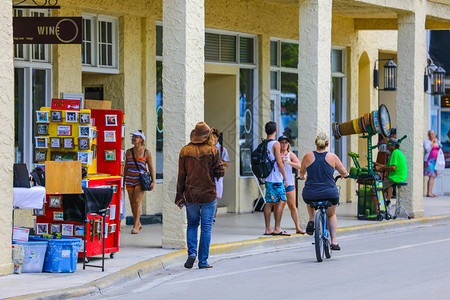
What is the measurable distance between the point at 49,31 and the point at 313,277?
16.2 ft

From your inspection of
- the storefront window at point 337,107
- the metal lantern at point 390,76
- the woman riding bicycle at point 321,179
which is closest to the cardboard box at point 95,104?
the woman riding bicycle at point 321,179

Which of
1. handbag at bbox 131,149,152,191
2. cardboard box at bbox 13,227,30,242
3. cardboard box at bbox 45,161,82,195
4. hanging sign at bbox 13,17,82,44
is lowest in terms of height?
cardboard box at bbox 13,227,30,242

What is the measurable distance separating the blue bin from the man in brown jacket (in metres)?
1.56

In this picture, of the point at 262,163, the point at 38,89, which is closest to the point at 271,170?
the point at 262,163

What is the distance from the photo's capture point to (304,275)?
11047mm

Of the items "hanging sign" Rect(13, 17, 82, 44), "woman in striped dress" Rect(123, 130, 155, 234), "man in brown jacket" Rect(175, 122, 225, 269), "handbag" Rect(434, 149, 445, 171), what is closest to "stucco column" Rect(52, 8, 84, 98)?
"woman in striped dress" Rect(123, 130, 155, 234)

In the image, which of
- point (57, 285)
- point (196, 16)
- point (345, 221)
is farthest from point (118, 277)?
point (345, 221)

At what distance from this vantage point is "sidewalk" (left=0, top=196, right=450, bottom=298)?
32.9 feet

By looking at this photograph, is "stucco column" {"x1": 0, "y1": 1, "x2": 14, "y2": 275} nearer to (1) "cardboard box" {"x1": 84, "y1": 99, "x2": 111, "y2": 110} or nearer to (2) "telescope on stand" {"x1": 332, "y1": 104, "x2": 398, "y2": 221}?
(1) "cardboard box" {"x1": 84, "y1": 99, "x2": 111, "y2": 110}

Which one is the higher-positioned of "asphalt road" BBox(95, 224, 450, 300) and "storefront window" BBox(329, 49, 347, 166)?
"storefront window" BBox(329, 49, 347, 166)

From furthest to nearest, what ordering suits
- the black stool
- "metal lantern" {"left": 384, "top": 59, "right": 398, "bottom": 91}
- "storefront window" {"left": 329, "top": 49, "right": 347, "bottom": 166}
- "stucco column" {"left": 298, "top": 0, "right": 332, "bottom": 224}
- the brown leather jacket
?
"storefront window" {"left": 329, "top": 49, "right": 347, "bottom": 166}
"metal lantern" {"left": 384, "top": 59, "right": 398, "bottom": 91}
the black stool
"stucco column" {"left": 298, "top": 0, "right": 332, "bottom": 224}
the brown leather jacket

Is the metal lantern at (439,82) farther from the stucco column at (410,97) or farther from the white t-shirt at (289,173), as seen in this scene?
the white t-shirt at (289,173)

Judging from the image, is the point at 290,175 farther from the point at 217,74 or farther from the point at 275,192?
the point at 217,74

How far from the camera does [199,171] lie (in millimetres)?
11508
